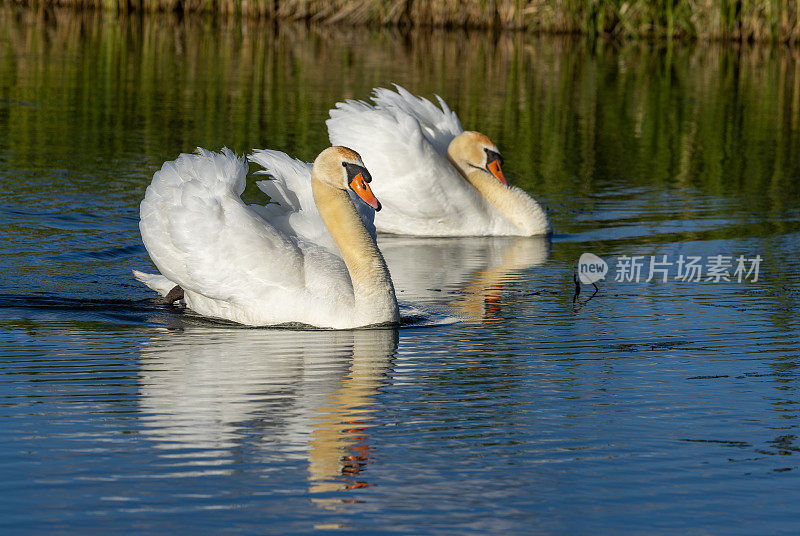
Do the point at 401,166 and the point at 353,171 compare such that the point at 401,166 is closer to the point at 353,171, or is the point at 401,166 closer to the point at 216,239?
the point at 353,171

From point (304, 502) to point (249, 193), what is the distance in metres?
7.48

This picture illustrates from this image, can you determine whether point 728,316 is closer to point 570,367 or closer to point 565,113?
point 570,367

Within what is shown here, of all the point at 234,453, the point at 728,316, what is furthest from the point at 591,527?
the point at 728,316

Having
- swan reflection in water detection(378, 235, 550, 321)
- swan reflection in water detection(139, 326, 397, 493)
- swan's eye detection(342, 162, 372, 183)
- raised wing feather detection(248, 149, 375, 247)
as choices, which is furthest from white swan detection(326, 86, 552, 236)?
swan reflection in water detection(139, 326, 397, 493)

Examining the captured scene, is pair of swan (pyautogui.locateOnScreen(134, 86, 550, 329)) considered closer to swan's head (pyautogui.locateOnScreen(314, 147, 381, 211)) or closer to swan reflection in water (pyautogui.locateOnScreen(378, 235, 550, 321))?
swan's head (pyautogui.locateOnScreen(314, 147, 381, 211))

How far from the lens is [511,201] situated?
37.4ft

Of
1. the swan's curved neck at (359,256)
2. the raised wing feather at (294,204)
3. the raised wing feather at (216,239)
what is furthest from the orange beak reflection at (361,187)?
the raised wing feather at (216,239)

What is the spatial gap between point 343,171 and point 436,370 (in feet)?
5.12

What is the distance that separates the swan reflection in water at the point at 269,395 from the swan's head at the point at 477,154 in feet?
15.2

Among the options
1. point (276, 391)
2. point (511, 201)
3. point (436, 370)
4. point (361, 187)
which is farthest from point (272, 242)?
point (511, 201)

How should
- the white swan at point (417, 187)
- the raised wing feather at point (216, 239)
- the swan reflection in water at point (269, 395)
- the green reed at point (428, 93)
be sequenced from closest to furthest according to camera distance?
the swan reflection in water at point (269, 395) → the raised wing feather at point (216, 239) → the white swan at point (417, 187) → the green reed at point (428, 93)

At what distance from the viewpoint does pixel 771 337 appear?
7414mm

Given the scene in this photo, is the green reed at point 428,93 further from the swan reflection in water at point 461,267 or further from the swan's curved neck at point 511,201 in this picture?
the swan reflection in water at point 461,267

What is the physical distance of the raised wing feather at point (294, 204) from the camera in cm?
805
